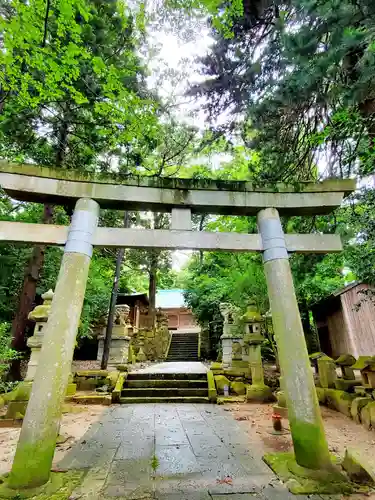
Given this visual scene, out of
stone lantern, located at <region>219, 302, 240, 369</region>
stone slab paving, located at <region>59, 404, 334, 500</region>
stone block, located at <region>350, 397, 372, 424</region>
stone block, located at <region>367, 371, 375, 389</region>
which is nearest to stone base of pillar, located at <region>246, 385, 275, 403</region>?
stone slab paving, located at <region>59, 404, 334, 500</region>

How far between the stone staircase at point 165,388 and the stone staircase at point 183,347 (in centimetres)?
854

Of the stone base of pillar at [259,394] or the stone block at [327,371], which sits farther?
the stone base of pillar at [259,394]

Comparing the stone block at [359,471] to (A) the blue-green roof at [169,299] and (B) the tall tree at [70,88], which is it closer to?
(B) the tall tree at [70,88]

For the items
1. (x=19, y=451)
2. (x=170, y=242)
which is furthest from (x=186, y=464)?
(x=170, y=242)

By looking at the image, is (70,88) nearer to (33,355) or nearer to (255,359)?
(33,355)

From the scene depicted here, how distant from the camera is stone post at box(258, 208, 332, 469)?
9.82 ft

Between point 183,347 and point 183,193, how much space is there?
15975mm

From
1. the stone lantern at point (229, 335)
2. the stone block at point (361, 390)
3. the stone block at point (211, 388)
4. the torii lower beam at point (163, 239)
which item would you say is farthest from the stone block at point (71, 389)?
the stone block at point (361, 390)

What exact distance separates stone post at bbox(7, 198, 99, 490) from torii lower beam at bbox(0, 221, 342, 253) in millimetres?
217

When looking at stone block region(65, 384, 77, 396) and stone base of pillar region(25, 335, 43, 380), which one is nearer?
stone base of pillar region(25, 335, 43, 380)

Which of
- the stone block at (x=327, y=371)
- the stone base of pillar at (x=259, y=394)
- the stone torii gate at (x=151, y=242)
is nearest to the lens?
the stone torii gate at (x=151, y=242)

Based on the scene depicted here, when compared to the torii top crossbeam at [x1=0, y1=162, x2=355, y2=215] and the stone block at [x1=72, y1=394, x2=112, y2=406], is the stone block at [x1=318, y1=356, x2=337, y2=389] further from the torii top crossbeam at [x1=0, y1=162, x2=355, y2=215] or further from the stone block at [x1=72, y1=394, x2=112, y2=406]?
the stone block at [x1=72, y1=394, x2=112, y2=406]

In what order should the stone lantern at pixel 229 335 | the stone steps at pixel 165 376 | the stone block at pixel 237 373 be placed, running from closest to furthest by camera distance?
the stone steps at pixel 165 376, the stone block at pixel 237 373, the stone lantern at pixel 229 335

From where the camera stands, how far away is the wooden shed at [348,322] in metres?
10.8
